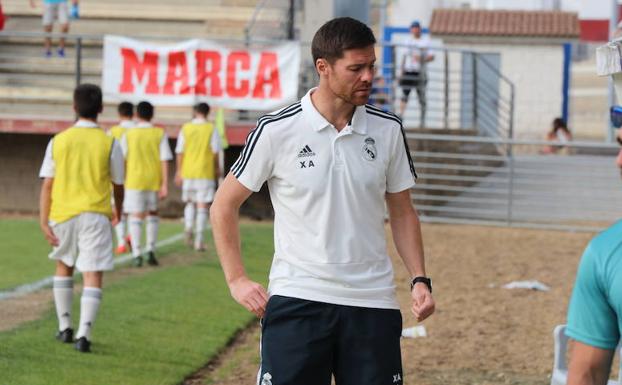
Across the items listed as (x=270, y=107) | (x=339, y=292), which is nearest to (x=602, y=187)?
(x=270, y=107)

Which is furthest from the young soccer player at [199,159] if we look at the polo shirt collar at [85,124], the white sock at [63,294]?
the polo shirt collar at [85,124]

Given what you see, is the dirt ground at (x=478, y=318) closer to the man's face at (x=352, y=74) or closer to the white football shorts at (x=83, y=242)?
the white football shorts at (x=83, y=242)

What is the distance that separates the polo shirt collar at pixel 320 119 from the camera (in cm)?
497

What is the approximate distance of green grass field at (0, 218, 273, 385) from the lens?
8584 millimetres

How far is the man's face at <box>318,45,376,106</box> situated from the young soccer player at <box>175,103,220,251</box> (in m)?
11.6

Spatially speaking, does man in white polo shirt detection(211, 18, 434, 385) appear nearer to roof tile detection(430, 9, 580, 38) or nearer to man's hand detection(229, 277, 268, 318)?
man's hand detection(229, 277, 268, 318)

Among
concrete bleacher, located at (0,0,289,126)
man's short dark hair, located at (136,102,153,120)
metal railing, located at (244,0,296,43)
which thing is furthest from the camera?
concrete bleacher, located at (0,0,289,126)

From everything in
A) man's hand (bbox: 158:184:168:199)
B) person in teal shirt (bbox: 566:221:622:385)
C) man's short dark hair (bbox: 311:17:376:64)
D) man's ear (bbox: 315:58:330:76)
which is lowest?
person in teal shirt (bbox: 566:221:622:385)

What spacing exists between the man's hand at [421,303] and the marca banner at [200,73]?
16.5 m

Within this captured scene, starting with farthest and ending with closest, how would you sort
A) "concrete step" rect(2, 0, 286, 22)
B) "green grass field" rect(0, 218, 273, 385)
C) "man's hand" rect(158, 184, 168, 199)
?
"concrete step" rect(2, 0, 286, 22), "man's hand" rect(158, 184, 168, 199), "green grass field" rect(0, 218, 273, 385)

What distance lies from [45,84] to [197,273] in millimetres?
12119

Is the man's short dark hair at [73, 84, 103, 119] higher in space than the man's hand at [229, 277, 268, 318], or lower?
higher

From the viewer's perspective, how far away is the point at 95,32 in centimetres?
2750

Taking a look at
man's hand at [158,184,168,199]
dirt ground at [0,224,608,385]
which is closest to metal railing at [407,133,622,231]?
dirt ground at [0,224,608,385]
